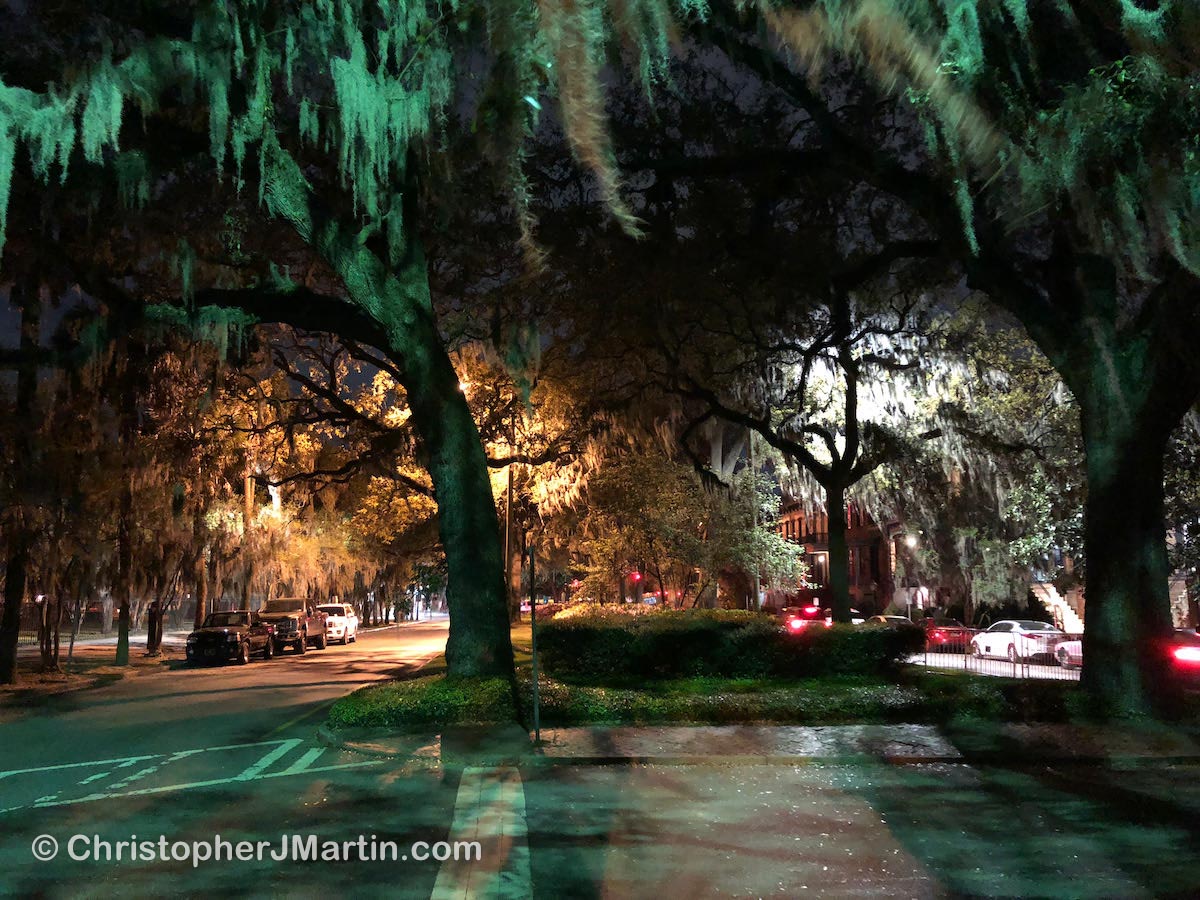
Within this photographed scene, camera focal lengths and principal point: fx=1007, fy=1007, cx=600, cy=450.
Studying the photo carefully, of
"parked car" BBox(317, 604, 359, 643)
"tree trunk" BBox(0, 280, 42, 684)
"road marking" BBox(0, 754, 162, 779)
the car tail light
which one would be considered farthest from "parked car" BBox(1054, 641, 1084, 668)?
"parked car" BBox(317, 604, 359, 643)

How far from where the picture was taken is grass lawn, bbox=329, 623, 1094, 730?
1405cm

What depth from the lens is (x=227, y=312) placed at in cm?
1552

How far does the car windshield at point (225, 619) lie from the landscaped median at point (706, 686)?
14981 millimetres

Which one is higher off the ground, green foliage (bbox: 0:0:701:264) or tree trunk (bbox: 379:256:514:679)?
green foliage (bbox: 0:0:701:264)

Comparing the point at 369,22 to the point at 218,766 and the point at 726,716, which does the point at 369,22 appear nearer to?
the point at 218,766

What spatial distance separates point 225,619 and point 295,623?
14.7 ft

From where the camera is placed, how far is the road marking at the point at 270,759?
11.1 metres

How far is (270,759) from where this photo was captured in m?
12.3

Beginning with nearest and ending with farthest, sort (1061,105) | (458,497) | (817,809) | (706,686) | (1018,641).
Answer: (817,809)
(1061,105)
(458,497)
(706,686)
(1018,641)

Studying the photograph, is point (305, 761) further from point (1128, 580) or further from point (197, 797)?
point (1128, 580)

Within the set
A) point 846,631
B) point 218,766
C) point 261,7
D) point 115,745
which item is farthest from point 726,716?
point 261,7

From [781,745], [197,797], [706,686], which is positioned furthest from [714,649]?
[197,797]

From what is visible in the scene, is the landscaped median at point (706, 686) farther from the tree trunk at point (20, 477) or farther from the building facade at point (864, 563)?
the building facade at point (864, 563)

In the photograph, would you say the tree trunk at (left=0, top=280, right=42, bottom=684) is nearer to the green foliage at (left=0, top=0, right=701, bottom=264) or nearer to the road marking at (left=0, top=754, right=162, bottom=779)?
the green foliage at (left=0, top=0, right=701, bottom=264)
